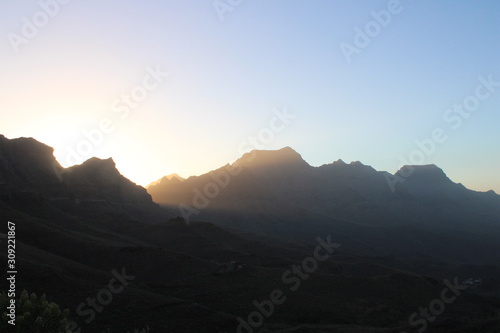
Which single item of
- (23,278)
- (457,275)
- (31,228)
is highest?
(31,228)

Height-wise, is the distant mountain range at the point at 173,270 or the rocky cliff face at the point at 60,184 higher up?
the rocky cliff face at the point at 60,184

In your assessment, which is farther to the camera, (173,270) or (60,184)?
(60,184)

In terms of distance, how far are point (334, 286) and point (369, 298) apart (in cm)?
447

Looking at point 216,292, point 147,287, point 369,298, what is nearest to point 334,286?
point 369,298

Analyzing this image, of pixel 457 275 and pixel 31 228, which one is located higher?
pixel 31 228

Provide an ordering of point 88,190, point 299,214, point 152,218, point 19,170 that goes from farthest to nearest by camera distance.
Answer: point 299,214 → point 152,218 → point 88,190 → point 19,170

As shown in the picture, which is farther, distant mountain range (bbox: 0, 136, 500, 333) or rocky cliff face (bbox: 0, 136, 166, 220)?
rocky cliff face (bbox: 0, 136, 166, 220)

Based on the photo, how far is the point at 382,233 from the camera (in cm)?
17525

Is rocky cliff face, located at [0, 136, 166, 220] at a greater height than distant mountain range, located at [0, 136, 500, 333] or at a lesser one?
greater

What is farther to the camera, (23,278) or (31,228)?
(31,228)

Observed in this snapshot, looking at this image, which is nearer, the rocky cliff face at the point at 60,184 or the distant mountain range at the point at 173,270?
the distant mountain range at the point at 173,270

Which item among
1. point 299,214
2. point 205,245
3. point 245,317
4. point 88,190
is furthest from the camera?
point 299,214

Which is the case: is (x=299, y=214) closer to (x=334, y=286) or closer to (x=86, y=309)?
(x=334, y=286)

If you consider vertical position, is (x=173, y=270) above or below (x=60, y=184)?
below
